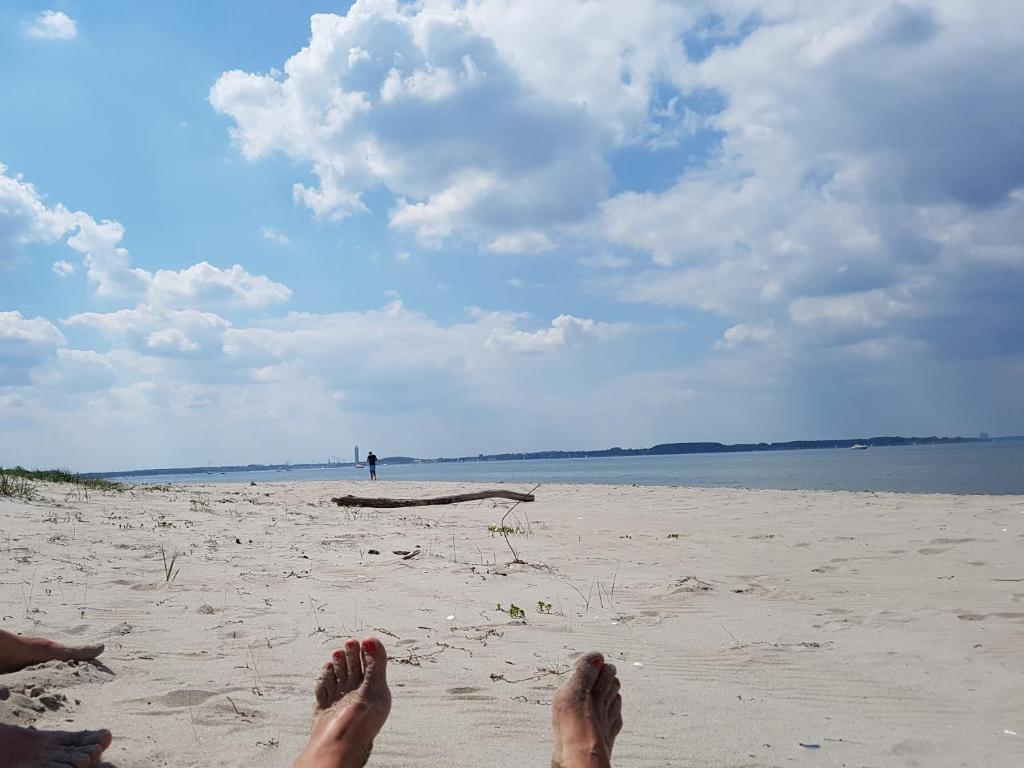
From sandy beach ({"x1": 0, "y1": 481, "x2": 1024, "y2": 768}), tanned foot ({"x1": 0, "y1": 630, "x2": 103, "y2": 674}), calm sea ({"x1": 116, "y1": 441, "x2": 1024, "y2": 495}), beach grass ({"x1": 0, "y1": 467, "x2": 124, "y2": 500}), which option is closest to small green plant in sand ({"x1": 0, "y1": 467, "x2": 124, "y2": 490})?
beach grass ({"x1": 0, "y1": 467, "x2": 124, "y2": 500})

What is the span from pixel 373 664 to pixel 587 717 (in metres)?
0.72

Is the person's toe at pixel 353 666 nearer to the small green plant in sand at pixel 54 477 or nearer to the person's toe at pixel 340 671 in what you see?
the person's toe at pixel 340 671

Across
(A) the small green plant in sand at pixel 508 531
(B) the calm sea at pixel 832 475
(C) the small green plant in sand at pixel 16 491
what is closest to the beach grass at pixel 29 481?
(C) the small green plant in sand at pixel 16 491

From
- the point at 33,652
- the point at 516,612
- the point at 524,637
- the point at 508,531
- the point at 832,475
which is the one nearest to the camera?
the point at 33,652

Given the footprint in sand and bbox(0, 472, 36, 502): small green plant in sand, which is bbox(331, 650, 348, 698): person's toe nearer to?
the footprint in sand

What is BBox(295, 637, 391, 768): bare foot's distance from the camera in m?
1.98

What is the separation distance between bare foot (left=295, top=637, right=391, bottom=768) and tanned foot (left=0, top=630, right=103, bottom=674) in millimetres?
1045

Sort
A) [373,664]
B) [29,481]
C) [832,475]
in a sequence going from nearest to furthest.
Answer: [373,664] → [29,481] → [832,475]

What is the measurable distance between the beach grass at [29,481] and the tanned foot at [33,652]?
595cm

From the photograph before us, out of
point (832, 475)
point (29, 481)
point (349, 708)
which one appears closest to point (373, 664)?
point (349, 708)

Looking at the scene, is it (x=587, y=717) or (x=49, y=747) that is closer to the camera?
(x=49, y=747)

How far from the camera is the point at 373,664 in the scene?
2.39m

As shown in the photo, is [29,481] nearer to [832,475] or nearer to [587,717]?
[587,717]

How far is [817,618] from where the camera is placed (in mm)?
3934
